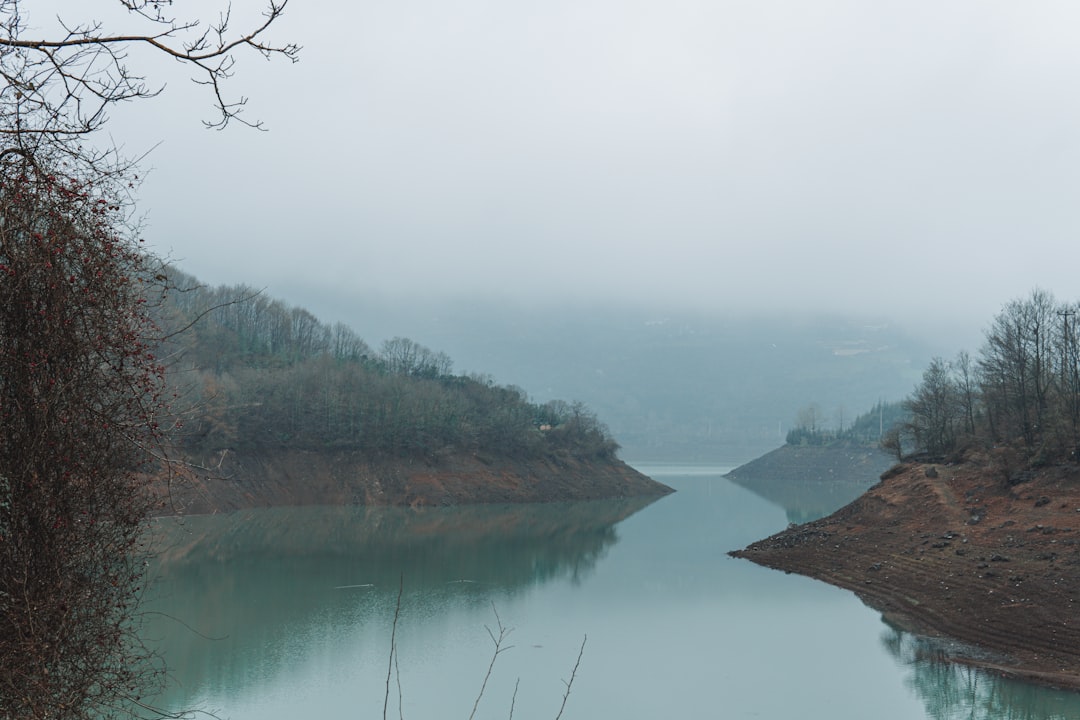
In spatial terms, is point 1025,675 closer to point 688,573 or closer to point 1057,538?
point 1057,538

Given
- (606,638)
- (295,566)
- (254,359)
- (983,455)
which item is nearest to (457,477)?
(254,359)

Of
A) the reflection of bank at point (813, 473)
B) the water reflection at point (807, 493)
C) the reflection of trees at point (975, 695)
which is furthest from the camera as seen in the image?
the reflection of bank at point (813, 473)

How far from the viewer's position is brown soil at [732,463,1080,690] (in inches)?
868

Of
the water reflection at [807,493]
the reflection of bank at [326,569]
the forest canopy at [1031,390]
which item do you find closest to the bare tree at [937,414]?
the forest canopy at [1031,390]

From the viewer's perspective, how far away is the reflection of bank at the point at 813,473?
10436 cm

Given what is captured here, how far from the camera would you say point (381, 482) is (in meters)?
75.8

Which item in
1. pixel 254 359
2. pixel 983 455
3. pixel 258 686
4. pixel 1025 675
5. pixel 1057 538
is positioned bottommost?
pixel 258 686

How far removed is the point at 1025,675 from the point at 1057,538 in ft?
36.1

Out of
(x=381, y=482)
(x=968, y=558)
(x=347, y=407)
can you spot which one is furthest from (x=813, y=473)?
(x=968, y=558)

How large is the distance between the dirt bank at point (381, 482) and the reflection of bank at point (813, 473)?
26.1m

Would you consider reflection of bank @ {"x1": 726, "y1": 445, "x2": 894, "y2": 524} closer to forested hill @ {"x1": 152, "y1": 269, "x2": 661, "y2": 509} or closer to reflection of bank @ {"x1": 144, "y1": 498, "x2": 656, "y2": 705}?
forested hill @ {"x1": 152, "y1": 269, "x2": 661, "y2": 509}

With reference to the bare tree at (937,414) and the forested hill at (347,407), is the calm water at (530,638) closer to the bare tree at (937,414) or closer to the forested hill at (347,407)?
the bare tree at (937,414)

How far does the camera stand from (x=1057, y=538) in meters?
28.1

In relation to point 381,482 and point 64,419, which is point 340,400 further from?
point 64,419
